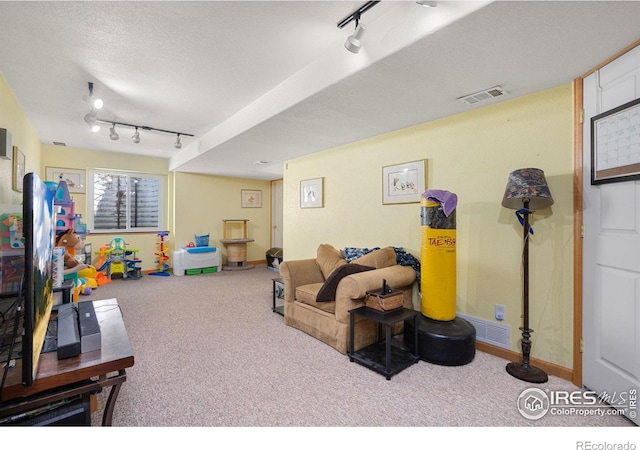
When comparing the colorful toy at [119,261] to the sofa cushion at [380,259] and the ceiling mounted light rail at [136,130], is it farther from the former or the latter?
the sofa cushion at [380,259]

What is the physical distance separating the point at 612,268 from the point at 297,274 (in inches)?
102

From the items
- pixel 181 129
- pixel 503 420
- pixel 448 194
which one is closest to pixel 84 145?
pixel 181 129

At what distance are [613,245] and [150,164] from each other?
723 centimetres

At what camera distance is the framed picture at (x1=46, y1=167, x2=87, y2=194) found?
525 centimetres

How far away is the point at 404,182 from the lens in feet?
10.7

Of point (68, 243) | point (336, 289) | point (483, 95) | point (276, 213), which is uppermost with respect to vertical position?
point (483, 95)

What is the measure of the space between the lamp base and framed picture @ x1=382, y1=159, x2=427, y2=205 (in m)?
1.68

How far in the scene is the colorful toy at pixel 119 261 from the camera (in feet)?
18.3

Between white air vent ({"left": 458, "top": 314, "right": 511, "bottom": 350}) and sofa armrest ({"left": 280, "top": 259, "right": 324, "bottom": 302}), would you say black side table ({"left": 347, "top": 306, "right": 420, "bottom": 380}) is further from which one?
sofa armrest ({"left": 280, "top": 259, "right": 324, "bottom": 302})

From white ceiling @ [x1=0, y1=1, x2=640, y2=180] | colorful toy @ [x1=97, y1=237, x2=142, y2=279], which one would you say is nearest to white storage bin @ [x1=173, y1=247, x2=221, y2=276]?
colorful toy @ [x1=97, y1=237, x2=142, y2=279]

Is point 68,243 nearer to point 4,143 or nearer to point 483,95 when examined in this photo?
point 4,143

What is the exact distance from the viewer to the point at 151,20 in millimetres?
1944

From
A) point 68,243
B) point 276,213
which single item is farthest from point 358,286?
point 276,213

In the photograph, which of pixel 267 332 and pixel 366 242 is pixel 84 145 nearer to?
pixel 267 332
